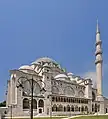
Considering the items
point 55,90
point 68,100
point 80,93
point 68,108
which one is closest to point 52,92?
point 55,90

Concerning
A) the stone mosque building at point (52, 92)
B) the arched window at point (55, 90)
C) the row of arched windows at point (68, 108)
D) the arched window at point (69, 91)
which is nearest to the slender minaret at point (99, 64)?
the stone mosque building at point (52, 92)

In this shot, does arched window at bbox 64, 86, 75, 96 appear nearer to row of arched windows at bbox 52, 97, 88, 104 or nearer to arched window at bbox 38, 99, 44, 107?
row of arched windows at bbox 52, 97, 88, 104

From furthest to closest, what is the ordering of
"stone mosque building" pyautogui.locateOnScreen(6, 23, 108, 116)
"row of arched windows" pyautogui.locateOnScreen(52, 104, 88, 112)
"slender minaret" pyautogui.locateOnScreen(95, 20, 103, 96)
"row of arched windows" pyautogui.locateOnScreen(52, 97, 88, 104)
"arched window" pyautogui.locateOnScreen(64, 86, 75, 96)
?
"slender minaret" pyautogui.locateOnScreen(95, 20, 103, 96) < "arched window" pyautogui.locateOnScreen(64, 86, 75, 96) < "row of arched windows" pyautogui.locateOnScreen(52, 97, 88, 104) < "row of arched windows" pyautogui.locateOnScreen(52, 104, 88, 112) < "stone mosque building" pyautogui.locateOnScreen(6, 23, 108, 116)

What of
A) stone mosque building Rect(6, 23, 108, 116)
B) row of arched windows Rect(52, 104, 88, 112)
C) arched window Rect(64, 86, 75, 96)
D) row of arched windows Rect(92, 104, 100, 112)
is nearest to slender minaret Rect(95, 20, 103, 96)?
stone mosque building Rect(6, 23, 108, 116)

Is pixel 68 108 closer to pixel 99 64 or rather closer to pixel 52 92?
pixel 52 92

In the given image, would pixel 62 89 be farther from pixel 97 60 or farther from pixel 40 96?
pixel 97 60

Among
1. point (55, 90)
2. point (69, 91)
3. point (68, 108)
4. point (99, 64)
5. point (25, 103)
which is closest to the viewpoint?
point (25, 103)

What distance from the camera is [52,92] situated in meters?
77.4

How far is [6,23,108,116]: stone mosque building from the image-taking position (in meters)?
68.2

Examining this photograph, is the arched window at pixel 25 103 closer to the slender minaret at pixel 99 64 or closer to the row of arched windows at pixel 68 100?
the row of arched windows at pixel 68 100

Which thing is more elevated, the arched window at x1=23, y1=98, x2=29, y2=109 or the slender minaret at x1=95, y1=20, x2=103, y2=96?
the slender minaret at x1=95, y1=20, x2=103, y2=96

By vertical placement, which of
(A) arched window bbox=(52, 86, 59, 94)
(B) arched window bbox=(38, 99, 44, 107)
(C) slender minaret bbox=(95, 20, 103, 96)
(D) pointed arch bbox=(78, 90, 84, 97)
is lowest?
(B) arched window bbox=(38, 99, 44, 107)

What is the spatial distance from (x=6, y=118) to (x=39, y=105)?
14.9m

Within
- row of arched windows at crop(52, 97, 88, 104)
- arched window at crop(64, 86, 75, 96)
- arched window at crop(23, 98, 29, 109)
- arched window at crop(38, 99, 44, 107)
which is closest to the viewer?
arched window at crop(23, 98, 29, 109)
